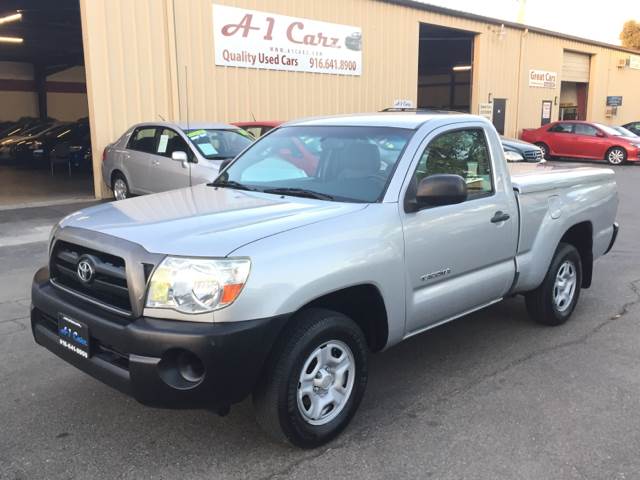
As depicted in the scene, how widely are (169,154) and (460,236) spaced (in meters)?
7.33

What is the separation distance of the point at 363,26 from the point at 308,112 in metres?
3.30

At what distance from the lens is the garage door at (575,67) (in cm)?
2803

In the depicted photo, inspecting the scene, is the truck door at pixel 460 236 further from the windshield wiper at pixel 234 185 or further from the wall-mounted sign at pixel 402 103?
the wall-mounted sign at pixel 402 103

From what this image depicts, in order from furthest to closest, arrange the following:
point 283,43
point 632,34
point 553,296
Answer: point 632,34 → point 283,43 → point 553,296

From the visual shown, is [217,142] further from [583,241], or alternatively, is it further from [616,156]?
[616,156]

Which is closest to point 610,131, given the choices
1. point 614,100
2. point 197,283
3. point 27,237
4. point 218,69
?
point 614,100

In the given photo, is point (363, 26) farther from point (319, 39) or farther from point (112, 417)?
point (112, 417)

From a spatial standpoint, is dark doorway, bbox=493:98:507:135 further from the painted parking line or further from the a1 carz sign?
the painted parking line

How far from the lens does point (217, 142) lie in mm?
10039

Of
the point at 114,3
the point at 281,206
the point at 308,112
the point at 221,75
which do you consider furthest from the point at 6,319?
the point at 308,112

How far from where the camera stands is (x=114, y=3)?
12.1 metres

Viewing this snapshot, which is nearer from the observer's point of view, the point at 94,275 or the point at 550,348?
the point at 94,275

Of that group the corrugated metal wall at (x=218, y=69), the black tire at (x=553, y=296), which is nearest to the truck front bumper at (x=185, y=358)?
the black tire at (x=553, y=296)

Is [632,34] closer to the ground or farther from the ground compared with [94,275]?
farther from the ground
